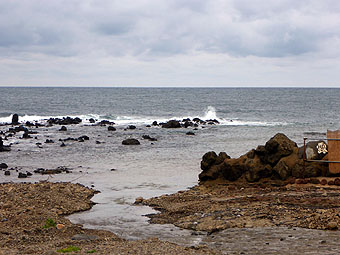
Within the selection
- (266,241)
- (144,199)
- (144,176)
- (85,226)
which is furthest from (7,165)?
(266,241)

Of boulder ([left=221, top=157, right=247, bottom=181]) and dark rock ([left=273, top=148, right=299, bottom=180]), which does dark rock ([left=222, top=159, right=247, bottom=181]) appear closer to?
boulder ([left=221, top=157, right=247, bottom=181])

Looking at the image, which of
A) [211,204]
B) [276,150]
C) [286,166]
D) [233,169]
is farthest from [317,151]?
[211,204]

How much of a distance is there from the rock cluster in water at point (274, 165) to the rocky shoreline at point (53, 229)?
18.4 ft

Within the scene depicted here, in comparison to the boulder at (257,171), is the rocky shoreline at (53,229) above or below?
below

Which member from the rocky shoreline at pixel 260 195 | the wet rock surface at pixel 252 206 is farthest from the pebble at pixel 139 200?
the wet rock surface at pixel 252 206

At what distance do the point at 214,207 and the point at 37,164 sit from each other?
16057mm

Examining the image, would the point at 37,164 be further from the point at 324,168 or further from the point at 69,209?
the point at 324,168

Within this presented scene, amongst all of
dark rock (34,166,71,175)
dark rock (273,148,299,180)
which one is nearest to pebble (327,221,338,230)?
dark rock (273,148,299,180)

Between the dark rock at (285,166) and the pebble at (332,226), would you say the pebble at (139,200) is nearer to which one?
the dark rock at (285,166)

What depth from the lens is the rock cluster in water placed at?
18484 mm

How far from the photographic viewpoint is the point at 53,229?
12734 millimetres

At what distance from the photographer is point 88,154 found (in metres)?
32.3

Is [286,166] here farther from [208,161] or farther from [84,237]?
[84,237]

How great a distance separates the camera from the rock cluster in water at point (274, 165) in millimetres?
18484
